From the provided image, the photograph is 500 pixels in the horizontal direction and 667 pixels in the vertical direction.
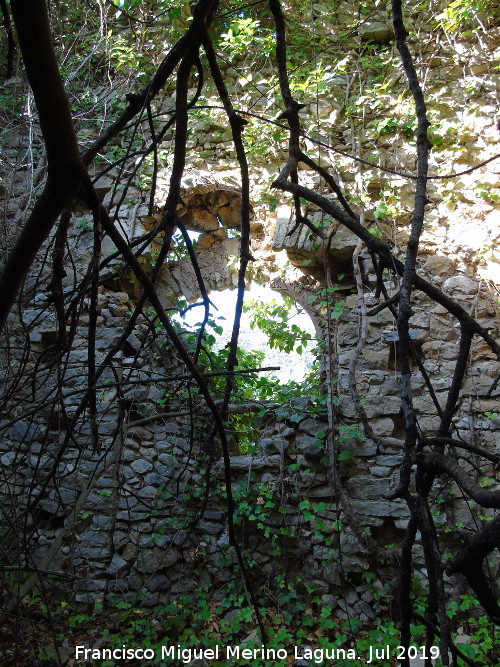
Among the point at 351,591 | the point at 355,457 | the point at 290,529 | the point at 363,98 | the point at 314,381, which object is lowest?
the point at 351,591

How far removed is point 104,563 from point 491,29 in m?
5.46

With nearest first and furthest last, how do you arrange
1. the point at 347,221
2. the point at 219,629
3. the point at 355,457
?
the point at 347,221 → the point at 219,629 → the point at 355,457

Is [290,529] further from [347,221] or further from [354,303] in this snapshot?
[347,221]

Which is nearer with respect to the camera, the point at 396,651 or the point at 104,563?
the point at 396,651

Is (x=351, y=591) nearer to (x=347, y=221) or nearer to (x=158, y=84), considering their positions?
(x=347, y=221)

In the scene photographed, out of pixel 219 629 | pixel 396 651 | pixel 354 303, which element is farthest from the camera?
pixel 354 303

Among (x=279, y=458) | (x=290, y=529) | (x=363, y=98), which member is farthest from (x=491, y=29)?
(x=290, y=529)

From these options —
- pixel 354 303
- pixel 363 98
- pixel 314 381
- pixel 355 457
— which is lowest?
pixel 355 457

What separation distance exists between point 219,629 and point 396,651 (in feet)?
3.88

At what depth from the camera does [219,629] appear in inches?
122

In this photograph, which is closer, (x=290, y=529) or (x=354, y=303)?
(x=290, y=529)

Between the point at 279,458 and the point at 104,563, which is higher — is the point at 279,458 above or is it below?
above

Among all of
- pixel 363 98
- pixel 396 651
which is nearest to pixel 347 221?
pixel 396 651

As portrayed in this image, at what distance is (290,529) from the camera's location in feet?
11.2
